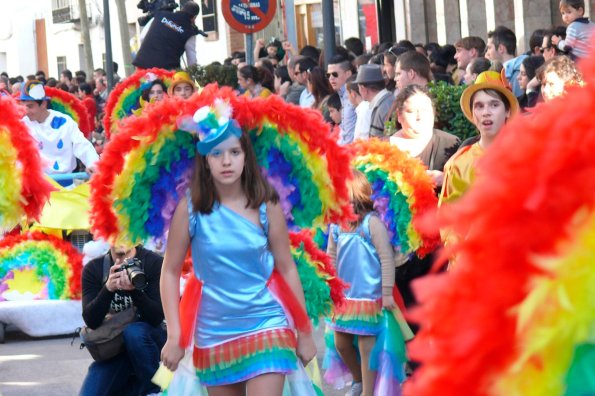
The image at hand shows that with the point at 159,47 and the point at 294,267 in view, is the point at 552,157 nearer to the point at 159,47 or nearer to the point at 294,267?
the point at 294,267

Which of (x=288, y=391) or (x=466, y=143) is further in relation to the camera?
(x=466, y=143)

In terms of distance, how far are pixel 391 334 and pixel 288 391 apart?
74.4 inches

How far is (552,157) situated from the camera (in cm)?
180

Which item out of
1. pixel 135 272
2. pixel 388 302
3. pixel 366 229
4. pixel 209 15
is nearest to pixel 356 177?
pixel 366 229

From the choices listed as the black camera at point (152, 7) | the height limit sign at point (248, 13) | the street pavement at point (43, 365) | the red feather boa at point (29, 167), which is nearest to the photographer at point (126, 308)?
the red feather boa at point (29, 167)

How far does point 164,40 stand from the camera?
16.1 metres

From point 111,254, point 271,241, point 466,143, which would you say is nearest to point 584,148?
point 271,241

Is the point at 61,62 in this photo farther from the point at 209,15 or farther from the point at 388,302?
the point at 388,302

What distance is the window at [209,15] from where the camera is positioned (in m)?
42.7

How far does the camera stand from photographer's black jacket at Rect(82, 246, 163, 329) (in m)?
6.54

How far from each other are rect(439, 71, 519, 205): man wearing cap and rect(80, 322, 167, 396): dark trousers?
1.67 metres

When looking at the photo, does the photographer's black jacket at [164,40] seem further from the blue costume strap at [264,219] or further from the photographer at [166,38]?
the blue costume strap at [264,219]

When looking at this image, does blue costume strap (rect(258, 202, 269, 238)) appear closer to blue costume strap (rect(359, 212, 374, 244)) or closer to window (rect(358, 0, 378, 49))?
blue costume strap (rect(359, 212, 374, 244))

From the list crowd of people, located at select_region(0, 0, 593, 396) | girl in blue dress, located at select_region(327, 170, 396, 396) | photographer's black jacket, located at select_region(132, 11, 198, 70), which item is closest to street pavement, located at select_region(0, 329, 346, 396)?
girl in blue dress, located at select_region(327, 170, 396, 396)
